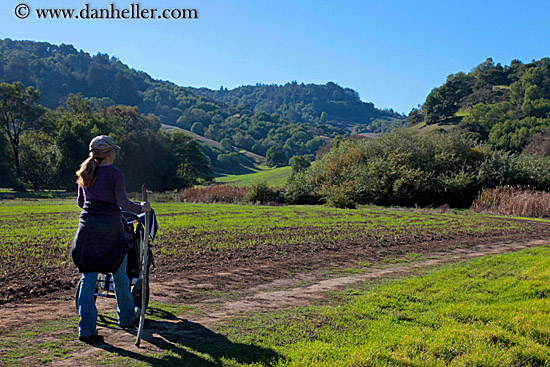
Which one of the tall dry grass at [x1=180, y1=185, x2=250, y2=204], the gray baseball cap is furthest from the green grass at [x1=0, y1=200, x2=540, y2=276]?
the tall dry grass at [x1=180, y1=185, x2=250, y2=204]

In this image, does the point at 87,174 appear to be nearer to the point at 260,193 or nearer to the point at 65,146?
the point at 260,193

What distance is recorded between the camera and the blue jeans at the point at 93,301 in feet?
16.7

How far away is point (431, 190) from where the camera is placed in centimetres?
3553

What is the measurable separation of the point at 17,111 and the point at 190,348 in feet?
224

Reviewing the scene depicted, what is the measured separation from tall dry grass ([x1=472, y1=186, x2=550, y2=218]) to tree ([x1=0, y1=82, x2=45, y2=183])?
58466mm

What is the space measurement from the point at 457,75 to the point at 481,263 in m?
148

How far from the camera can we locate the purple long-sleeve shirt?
506 centimetres

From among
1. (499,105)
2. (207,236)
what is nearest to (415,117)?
(499,105)

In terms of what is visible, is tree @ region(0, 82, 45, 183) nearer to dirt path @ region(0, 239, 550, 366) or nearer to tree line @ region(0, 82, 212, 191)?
tree line @ region(0, 82, 212, 191)

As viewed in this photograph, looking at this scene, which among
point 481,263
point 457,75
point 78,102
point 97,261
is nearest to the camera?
point 97,261

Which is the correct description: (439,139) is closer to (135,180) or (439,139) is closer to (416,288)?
(416,288)

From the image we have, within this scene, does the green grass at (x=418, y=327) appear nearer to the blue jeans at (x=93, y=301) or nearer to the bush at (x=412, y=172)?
the blue jeans at (x=93, y=301)

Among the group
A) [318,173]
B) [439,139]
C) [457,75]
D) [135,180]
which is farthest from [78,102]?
[457,75]

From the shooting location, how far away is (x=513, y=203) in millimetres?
29375
